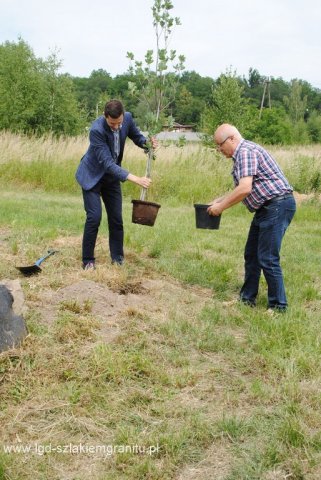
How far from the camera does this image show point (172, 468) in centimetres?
248

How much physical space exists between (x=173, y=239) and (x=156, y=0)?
10.2 ft

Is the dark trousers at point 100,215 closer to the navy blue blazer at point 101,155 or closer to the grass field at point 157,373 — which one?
the navy blue blazer at point 101,155

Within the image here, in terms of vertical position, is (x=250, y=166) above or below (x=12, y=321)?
above

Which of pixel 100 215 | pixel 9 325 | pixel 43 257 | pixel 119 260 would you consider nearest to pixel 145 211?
pixel 100 215

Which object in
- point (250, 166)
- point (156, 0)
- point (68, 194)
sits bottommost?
point (68, 194)

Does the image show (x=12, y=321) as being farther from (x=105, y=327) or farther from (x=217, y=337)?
(x=217, y=337)

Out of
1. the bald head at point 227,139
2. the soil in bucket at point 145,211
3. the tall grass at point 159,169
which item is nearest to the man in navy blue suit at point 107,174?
the soil in bucket at point 145,211

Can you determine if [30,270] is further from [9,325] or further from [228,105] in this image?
[228,105]

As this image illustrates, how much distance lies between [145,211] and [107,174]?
55 centimetres

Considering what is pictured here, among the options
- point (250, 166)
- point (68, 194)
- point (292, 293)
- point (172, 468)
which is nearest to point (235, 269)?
point (292, 293)

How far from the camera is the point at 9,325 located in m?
3.42

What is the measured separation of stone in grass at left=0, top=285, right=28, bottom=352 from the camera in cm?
335

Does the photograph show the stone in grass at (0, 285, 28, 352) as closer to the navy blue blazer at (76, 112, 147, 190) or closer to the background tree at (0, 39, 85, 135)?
the navy blue blazer at (76, 112, 147, 190)

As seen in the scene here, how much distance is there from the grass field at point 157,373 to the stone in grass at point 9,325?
79mm
